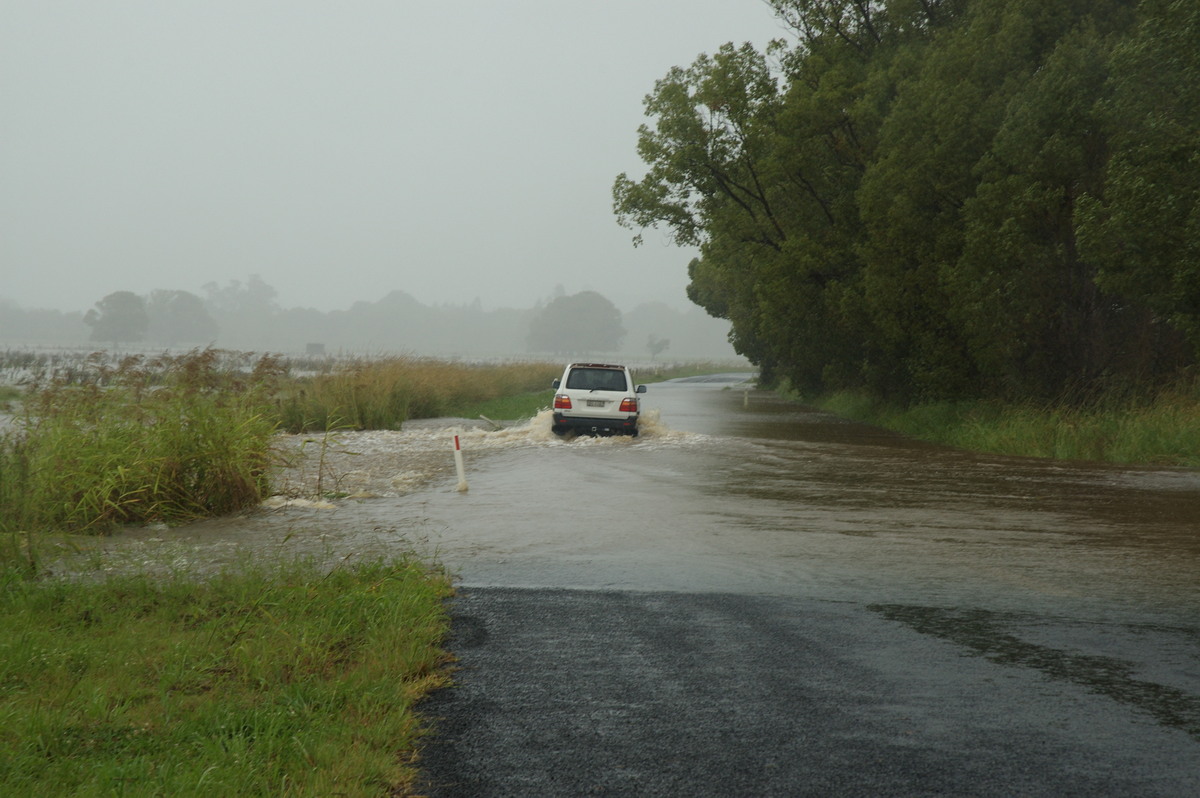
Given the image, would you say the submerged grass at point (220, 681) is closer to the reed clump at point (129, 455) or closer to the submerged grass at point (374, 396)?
the reed clump at point (129, 455)

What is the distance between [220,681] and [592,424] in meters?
17.2

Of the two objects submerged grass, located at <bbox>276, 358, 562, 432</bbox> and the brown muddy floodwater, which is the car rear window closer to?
the brown muddy floodwater

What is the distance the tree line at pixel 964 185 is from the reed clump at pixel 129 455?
13.6 metres

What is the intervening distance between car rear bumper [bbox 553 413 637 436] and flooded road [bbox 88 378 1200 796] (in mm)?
5919

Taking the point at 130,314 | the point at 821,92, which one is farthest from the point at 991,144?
the point at 130,314

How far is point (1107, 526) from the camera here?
11867 mm

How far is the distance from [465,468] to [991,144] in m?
13.0

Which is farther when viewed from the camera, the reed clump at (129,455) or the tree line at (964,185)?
the tree line at (964,185)

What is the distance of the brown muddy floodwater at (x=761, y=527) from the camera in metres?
9.07

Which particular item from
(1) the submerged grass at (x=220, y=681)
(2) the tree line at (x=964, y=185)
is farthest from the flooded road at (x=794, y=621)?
(2) the tree line at (x=964, y=185)

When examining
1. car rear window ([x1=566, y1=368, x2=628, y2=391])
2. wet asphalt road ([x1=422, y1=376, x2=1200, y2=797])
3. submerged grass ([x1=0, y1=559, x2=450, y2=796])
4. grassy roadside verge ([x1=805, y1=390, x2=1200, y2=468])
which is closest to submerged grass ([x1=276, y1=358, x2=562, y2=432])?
car rear window ([x1=566, y1=368, x2=628, y2=391])

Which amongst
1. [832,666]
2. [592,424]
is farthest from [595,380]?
[832,666]

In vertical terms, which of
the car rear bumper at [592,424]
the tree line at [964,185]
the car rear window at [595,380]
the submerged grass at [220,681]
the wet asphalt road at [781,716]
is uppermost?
the tree line at [964,185]

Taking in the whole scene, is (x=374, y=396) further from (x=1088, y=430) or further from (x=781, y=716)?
(x=781, y=716)
